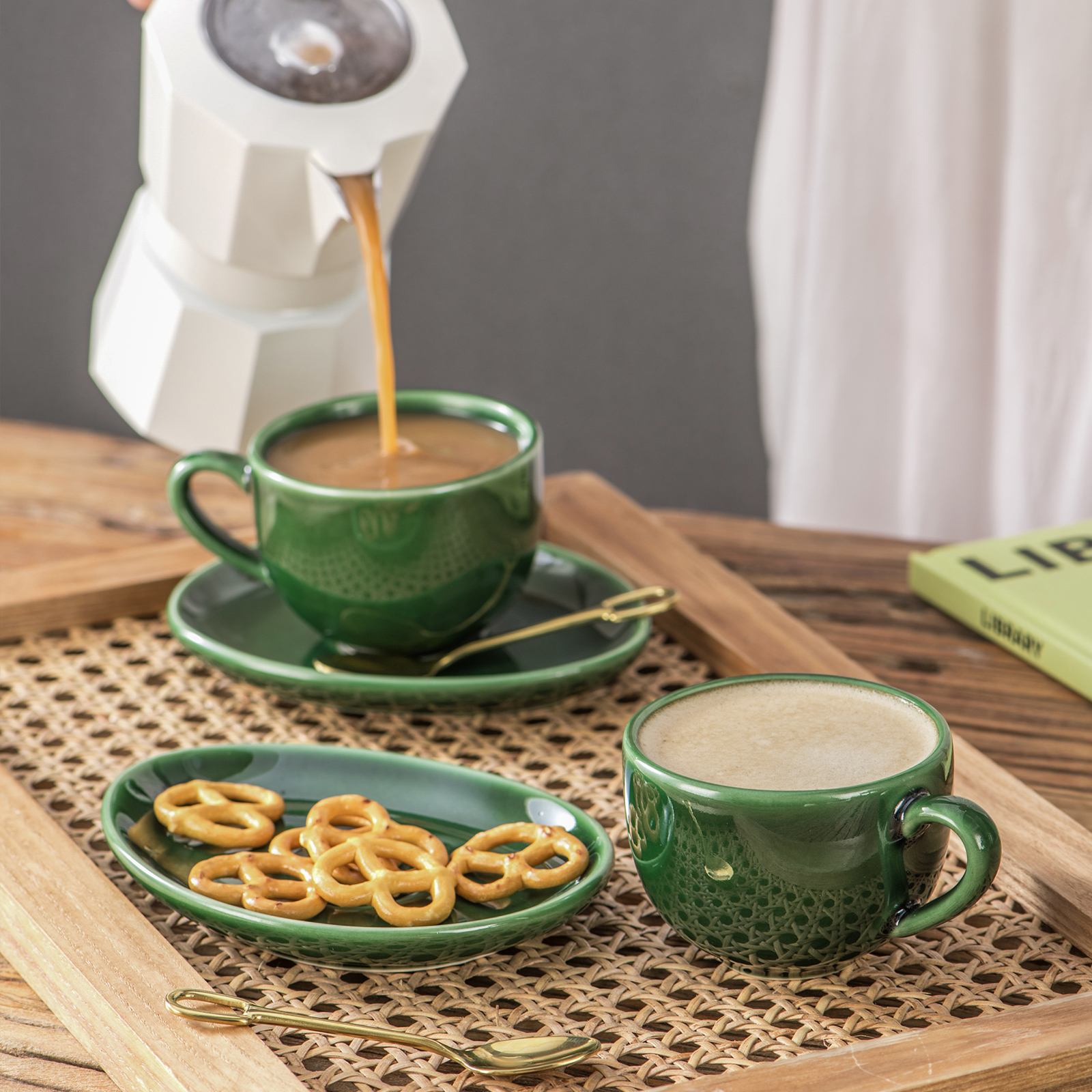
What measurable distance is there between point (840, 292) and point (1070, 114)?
23 centimetres

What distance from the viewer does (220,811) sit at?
502 millimetres

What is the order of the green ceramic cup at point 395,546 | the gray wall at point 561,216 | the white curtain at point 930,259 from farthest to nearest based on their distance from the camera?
1. the gray wall at point 561,216
2. the white curtain at point 930,259
3. the green ceramic cup at point 395,546

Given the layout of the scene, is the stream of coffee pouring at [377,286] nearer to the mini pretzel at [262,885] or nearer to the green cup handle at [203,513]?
the green cup handle at [203,513]

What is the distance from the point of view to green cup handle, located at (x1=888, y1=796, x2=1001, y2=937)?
0.39 meters

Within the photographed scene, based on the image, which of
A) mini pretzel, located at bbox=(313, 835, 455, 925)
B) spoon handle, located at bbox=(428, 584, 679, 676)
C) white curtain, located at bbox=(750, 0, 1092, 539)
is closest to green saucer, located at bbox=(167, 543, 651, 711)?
spoon handle, located at bbox=(428, 584, 679, 676)

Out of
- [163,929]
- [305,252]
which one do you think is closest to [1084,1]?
[305,252]

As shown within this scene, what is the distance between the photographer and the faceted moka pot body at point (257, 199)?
0.64m

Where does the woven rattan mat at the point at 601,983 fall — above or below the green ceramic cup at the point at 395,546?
below

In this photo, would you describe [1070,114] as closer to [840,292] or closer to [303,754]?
[840,292]

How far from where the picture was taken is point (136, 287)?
2.48 feet

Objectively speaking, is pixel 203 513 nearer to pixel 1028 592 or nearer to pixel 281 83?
pixel 281 83

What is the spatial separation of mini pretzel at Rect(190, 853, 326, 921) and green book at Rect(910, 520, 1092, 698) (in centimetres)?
38

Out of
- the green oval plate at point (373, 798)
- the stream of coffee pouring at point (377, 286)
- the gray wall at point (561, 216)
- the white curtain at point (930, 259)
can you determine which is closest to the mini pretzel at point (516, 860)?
the green oval plate at point (373, 798)

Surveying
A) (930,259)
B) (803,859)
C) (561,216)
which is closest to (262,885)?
(803,859)
